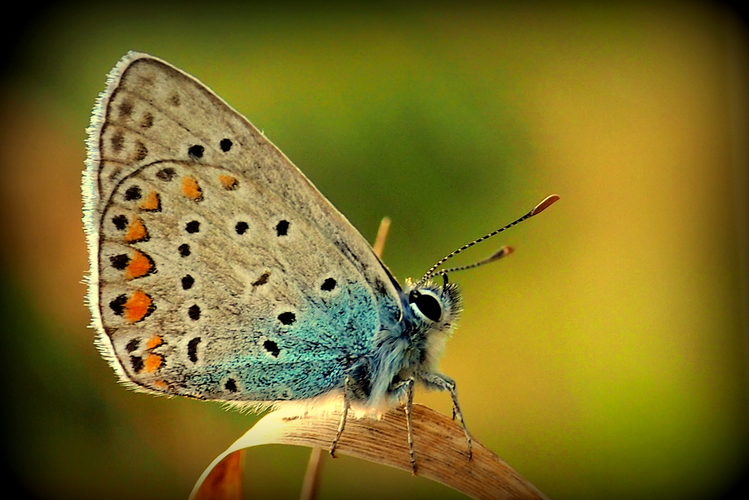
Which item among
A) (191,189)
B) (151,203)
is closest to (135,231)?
(151,203)

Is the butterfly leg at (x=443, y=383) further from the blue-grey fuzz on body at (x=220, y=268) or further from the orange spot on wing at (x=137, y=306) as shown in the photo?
the orange spot on wing at (x=137, y=306)

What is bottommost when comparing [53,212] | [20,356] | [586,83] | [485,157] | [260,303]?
[20,356]

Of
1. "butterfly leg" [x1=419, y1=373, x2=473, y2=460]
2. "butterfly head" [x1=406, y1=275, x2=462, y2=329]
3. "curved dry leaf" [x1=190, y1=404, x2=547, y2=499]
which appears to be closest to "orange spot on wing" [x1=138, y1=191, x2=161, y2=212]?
"curved dry leaf" [x1=190, y1=404, x2=547, y2=499]

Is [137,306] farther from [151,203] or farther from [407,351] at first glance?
[407,351]

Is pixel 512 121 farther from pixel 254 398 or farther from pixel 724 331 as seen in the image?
pixel 254 398

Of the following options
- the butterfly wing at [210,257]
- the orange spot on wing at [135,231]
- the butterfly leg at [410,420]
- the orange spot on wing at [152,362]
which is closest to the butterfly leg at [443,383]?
the butterfly leg at [410,420]

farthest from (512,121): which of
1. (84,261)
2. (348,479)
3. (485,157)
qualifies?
(84,261)

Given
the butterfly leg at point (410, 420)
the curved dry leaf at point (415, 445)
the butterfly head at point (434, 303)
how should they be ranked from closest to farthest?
the curved dry leaf at point (415, 445)
the butterfly leg at point (410, 420)
the butterfly head at point (434, 303)
